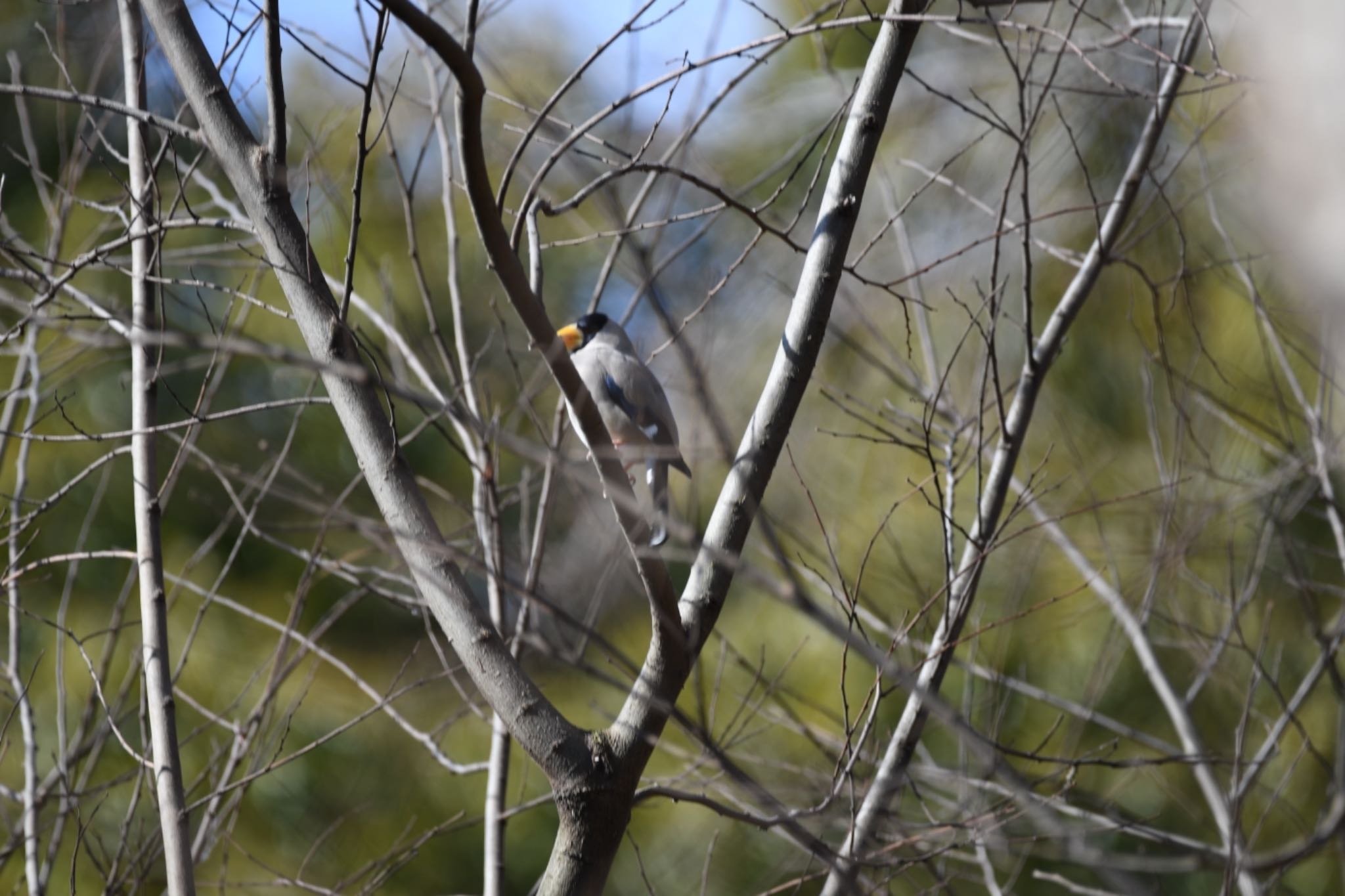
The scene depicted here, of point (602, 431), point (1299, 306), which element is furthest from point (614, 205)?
point (1299, 306)

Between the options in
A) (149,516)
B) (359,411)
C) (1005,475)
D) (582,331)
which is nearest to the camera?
(359,411)

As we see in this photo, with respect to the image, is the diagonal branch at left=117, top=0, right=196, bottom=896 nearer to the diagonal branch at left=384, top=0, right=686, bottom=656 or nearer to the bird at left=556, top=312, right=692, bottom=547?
the diagonal branch at left=384, top=0, right=686, bottom=656

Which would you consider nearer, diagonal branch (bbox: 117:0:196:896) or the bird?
diagonal branch (bbox: 117:0:196:896)

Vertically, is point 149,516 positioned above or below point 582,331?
below

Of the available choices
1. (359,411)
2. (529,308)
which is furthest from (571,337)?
(529,308)

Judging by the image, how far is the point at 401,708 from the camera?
173 inches

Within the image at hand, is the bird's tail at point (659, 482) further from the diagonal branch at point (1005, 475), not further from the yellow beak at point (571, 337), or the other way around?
the diagonal branch at point (1005, 475)

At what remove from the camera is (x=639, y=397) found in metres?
3.26

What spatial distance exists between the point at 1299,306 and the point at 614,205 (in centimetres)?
309

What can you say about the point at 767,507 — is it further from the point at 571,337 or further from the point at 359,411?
the point at 359,411

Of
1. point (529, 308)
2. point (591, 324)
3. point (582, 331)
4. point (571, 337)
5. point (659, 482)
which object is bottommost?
point (529, 308)

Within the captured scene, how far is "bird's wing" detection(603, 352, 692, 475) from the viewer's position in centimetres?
323

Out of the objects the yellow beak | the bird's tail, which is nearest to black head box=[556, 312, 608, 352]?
the yellow beak

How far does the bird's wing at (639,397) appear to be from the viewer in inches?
127
